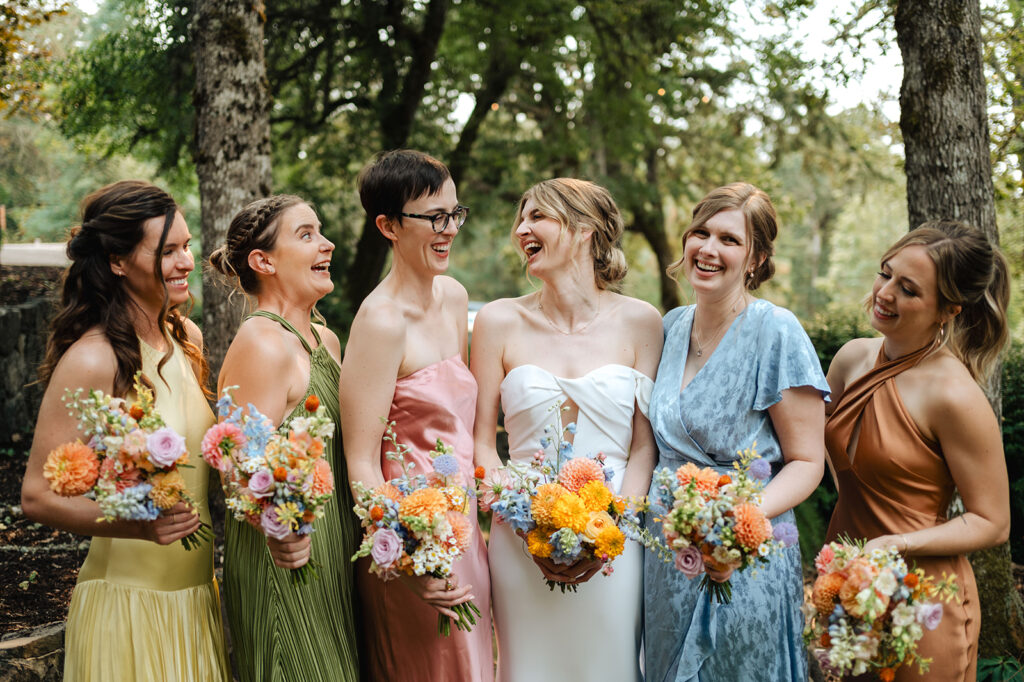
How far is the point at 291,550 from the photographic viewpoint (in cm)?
255

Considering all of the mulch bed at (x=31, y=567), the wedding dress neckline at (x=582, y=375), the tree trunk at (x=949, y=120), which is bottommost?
the mulch bed at (x=31, y=567)

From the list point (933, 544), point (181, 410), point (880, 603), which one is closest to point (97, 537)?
point (181, 410)

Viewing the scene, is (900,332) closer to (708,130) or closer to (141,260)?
(141,260)

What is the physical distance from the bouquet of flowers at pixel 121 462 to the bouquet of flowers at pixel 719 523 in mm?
1597

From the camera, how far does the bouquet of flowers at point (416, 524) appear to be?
2533mm

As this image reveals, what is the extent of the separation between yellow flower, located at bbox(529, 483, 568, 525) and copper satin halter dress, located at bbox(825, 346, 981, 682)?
1.27m

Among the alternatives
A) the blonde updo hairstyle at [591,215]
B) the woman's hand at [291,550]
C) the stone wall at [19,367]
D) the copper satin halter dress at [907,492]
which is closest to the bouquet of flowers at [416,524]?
the woman's hand at [291,550]

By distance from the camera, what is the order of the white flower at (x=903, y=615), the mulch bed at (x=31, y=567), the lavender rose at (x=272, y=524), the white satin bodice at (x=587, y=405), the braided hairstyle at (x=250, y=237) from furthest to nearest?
1. the mulch bed at (x=31, y=567)
2. the white satin bodice at (x=587, y=405)
3. the braided hairstyle at (x=250, y=237)
4. the lavender rose at (x=272, y=524)
5. the white flower at (x=903, y=615)

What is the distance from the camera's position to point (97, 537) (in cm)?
290

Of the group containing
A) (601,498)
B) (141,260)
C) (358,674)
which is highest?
(141,260)

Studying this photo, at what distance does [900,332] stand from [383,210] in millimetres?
2161

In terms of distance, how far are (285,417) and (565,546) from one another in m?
1.19

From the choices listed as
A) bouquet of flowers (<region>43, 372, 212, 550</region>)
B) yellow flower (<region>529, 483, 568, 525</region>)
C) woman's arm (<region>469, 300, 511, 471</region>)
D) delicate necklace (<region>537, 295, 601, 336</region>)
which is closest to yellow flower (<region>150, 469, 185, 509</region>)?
bouquet of flowers (<region>43, 372, 212, 550</region>)

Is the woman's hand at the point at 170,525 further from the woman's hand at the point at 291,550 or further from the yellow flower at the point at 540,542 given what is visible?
the yellow flower at the point at 540,542
